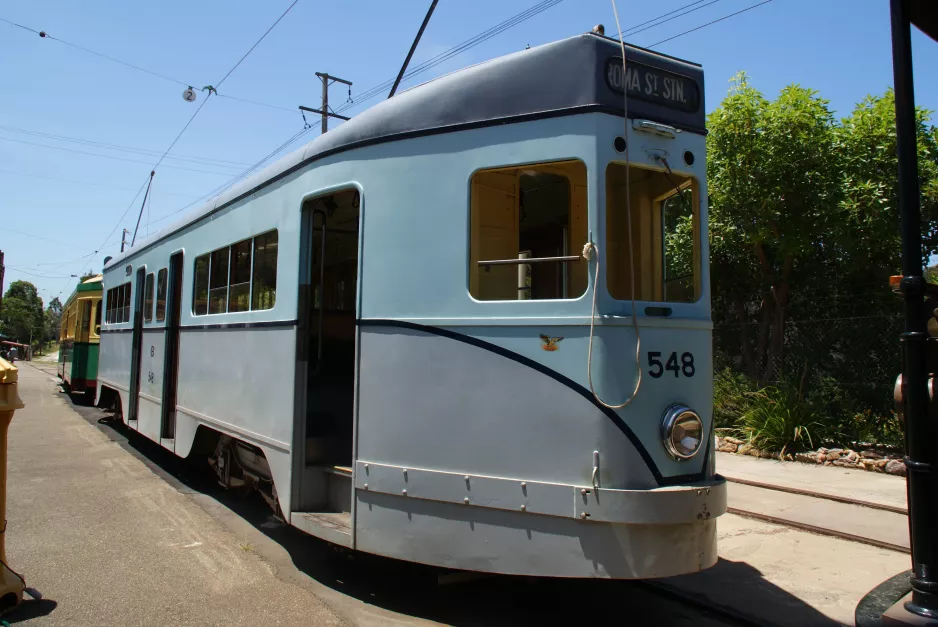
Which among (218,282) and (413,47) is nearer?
(413,47)

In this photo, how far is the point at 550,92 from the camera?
3799 millimetres

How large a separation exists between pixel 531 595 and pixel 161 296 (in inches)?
250

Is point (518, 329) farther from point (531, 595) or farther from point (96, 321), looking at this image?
point (96, 321)

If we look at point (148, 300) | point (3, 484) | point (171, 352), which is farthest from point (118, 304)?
point (3, 484)

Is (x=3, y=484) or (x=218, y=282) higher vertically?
(x=218, y=282)

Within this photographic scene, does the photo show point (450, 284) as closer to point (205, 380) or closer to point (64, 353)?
point (205, 380)

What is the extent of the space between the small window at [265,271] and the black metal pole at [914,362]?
4.21 meters

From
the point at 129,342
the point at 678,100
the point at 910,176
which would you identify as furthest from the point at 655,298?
the point at 129,342

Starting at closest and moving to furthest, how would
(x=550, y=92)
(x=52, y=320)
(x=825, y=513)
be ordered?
(x=550, y=92), (x=825, y=513), (x=52, y=320)

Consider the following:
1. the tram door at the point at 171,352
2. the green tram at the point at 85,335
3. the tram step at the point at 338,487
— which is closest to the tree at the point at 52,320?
the green tram at the point at 85,335

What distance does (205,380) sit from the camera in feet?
22.1

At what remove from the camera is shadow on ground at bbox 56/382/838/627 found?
4215mm

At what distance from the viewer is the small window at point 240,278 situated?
5949 millimetres

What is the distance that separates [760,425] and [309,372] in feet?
25.4
